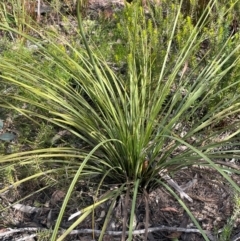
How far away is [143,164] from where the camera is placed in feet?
4.87

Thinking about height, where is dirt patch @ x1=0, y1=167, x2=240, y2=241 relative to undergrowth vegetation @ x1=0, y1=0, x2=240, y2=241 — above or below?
below

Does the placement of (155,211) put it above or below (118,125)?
below

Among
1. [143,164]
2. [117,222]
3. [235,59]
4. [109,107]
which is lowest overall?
[117,222]

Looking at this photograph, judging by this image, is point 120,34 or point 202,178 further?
point 120,34

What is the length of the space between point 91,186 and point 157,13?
98 cm

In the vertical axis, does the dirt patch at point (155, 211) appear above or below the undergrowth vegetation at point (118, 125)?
below

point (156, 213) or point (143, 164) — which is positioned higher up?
point (143, 164)

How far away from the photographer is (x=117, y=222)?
1.46m

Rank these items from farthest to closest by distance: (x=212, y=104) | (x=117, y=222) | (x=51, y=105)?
(x=212, y=104) → (x=51, y=105) → (x=117, y=222)

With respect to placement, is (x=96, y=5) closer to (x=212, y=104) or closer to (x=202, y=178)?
(x=212, y=104)

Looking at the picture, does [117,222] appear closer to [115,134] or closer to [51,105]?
[115,134]

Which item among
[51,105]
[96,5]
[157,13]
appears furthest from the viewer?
[96,5]

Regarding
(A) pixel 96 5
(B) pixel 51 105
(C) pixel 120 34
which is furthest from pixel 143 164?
(A) pixel 96 5

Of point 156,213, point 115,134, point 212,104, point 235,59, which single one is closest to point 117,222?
point 156,213
